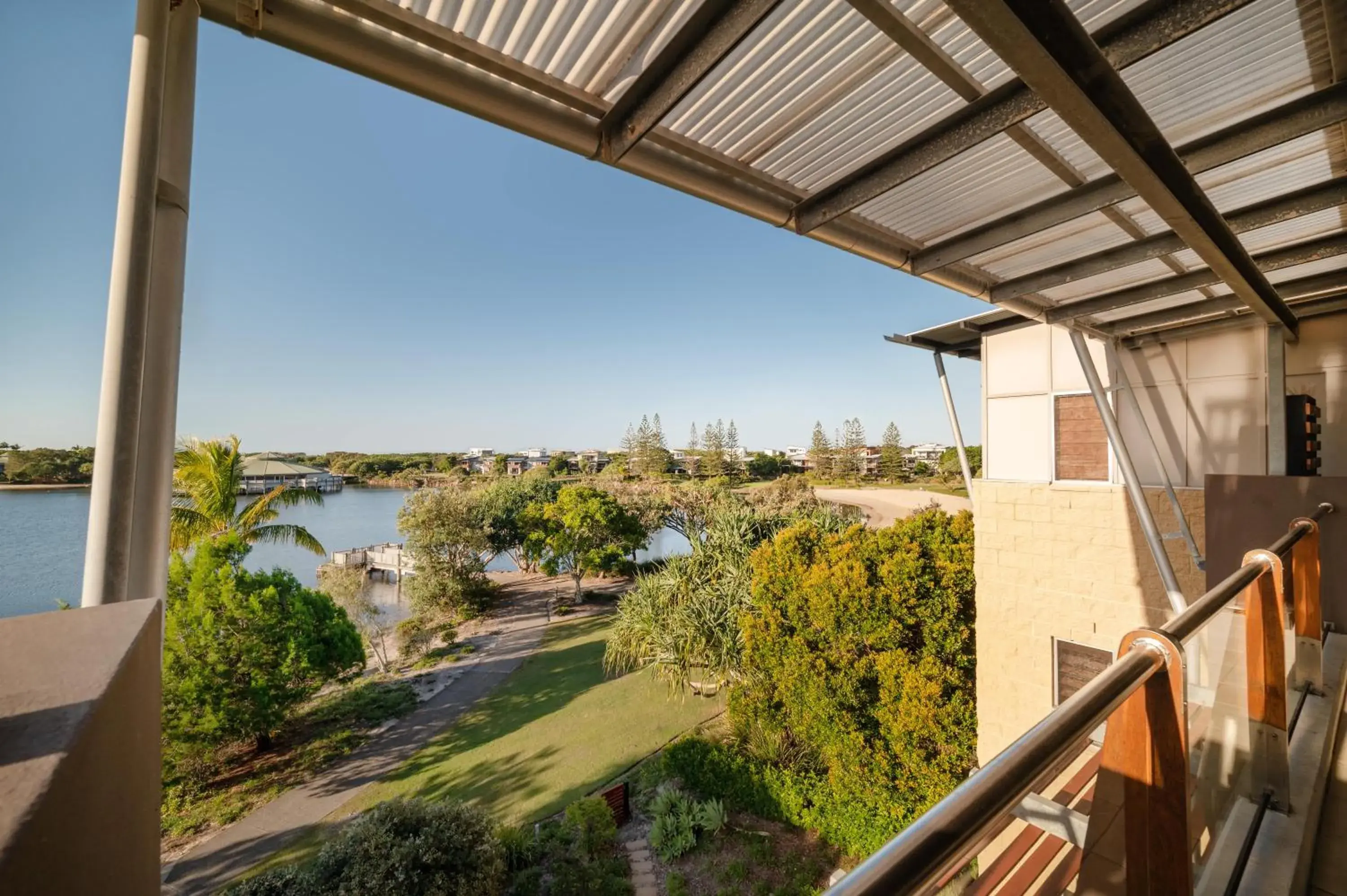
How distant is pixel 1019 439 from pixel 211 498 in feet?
41.4

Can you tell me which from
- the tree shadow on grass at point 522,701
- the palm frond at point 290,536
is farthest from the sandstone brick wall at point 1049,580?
the palm frond at point 290,536

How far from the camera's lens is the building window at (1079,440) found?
16.5ft

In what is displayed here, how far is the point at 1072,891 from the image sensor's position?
974 mm

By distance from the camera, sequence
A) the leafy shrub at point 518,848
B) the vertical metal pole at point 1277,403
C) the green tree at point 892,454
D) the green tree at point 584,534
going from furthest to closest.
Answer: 1. the green tree at point 892,454
2. the green tree at point 584,534
3. the leafy shrub at point 518,848
4. the vertical metal pole at point 1277,403

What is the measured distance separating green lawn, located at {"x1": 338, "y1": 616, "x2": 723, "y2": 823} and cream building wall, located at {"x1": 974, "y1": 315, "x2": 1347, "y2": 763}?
529 cm

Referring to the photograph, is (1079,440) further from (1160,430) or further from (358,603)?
(358,603)

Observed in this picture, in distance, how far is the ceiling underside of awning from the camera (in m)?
1.24

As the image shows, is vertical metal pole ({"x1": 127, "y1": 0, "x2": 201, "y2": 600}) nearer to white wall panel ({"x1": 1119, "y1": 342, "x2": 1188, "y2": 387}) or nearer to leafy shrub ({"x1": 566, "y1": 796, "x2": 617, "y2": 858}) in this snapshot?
white wall panel ({"x1": 1119, "y1": 342, "x2": 1188, "y2": 387})

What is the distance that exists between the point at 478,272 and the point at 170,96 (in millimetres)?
35399

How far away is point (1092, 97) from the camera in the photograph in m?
1.27

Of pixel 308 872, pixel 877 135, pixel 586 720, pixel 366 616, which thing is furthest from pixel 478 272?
pixel 877 135

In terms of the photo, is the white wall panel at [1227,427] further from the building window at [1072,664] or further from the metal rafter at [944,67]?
the metal rafter at [944,67]

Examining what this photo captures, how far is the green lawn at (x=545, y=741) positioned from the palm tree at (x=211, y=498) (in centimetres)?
551

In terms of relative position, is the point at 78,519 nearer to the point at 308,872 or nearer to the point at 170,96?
the point at 170,96
